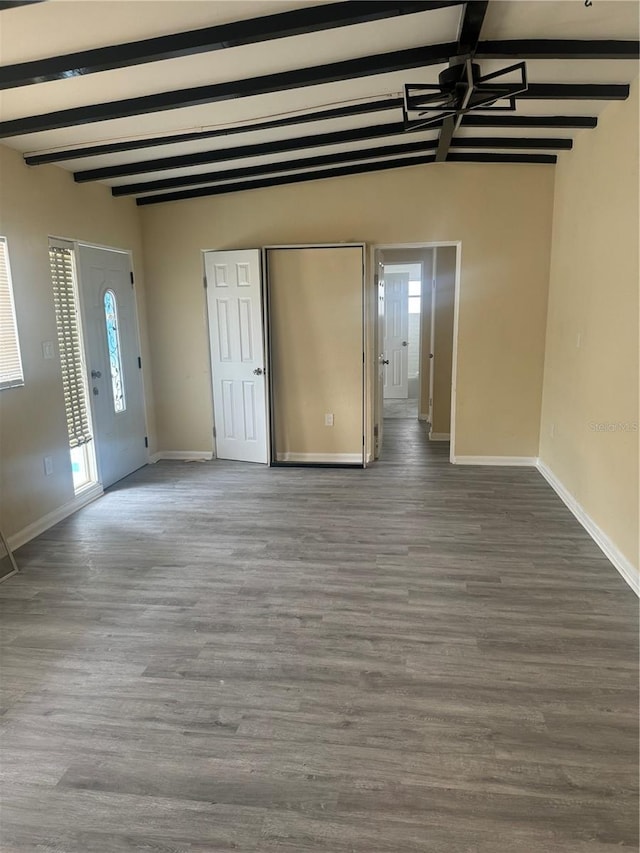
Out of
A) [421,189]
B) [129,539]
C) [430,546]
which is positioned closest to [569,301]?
[421,189]

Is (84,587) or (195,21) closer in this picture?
(195,21)

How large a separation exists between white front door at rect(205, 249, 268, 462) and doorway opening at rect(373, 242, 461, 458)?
1190mm

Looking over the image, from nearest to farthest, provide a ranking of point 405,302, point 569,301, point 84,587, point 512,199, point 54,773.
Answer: point 54,773 < point 84,587 < point 569,301 < point 512,199 < point 405,302

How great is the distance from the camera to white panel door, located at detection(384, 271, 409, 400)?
9.20 meters

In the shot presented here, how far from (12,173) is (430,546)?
3.77 meters

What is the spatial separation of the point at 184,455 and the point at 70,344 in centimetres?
182

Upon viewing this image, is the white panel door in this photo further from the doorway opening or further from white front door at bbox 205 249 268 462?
white front door at bbox 205 249 268 462

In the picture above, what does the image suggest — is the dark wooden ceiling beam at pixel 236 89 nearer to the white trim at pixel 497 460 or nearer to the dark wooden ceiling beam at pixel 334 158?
the dark wooden ceiling beam at pixel 334 158

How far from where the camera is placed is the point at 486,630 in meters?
2.62

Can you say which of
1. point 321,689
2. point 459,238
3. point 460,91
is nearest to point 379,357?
→ point 459,238

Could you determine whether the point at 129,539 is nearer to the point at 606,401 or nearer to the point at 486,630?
the point at 486,630

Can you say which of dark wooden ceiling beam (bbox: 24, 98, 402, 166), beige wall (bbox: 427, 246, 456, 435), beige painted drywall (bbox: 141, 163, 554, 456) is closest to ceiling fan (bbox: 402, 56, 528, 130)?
dark wooden ceiling beam (bbox: 24, 98, 402, 166)

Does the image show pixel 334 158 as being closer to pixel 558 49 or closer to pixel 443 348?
pixel 558 49

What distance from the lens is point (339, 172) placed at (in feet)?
16.0
